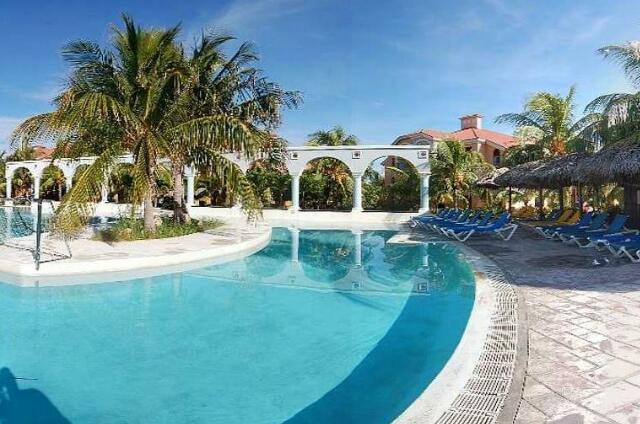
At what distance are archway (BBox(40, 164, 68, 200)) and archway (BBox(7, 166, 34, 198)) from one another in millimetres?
2813

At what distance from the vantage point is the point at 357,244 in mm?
14938

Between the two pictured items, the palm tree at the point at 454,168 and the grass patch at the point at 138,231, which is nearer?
the grass patch at the point at 138,231

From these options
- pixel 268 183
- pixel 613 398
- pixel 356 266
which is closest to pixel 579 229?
pixel 356 266

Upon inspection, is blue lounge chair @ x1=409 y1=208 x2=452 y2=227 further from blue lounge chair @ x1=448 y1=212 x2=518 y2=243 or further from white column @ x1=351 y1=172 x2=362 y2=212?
blue lounge chair @ x1=448 y1=212 x2=518 y2=243

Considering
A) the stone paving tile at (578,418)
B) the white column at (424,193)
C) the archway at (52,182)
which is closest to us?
the stone paving tile at (578,418)

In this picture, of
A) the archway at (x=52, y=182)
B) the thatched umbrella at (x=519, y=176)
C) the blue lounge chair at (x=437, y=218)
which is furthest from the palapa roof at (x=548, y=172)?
the archway at (x=52, y=182)

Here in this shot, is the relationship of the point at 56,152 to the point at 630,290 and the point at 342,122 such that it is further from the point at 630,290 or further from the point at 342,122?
the point at 342,122

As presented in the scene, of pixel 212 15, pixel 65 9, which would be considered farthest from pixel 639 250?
pixel 65 9

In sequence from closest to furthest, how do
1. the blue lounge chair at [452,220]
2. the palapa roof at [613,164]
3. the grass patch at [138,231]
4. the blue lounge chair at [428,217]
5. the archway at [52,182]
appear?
the palapa roof at [613,164], the grass patch at [138,231], the blue lounge chair at [452,220], the blue lounge chair at [428,217], the archway at [52,182]

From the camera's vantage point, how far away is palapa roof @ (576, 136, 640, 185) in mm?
11188

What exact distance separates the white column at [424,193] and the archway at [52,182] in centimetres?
2647

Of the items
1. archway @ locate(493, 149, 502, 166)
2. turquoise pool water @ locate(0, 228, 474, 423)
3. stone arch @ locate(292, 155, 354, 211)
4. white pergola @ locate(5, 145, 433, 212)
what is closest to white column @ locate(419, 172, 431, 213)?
white pergola @ locate(5, 145, 433, 212)

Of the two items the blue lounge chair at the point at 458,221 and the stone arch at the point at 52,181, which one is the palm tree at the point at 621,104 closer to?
the blue lounge chair at the point at 458,221

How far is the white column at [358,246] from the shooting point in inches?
456
